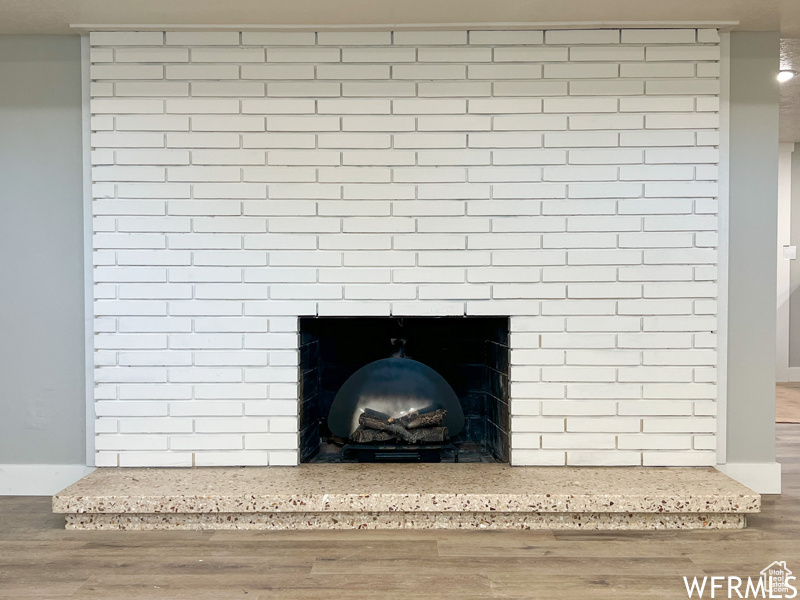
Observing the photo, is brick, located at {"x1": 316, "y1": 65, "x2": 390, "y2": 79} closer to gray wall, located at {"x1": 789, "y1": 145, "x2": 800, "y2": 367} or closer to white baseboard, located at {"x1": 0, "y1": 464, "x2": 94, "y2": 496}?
white baseboard, located at {"x1": 0, "y1": 464, "x2": 94, "y2": 496}

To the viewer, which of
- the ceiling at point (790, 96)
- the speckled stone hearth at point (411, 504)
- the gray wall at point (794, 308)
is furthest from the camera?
the gray wall at point (794, 308)

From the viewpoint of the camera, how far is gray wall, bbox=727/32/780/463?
2.95 metres

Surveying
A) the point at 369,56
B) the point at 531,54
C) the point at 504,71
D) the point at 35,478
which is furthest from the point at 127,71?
the point at 35,478

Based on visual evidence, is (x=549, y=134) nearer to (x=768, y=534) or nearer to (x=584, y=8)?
(x=584, y=8)

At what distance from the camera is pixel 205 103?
2.89m

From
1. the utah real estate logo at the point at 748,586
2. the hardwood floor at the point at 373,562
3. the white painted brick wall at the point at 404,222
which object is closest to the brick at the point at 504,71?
the white painted brick wall at the point at 404,222

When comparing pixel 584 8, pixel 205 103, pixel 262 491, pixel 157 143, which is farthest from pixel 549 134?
pixel 262 491

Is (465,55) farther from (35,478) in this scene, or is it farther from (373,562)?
(35,478)

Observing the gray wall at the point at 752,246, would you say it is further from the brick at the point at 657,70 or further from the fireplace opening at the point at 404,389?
the fireplace opening at the point at 404,389

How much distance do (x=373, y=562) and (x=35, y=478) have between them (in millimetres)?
1734

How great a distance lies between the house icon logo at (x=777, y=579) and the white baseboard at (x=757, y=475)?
0.77 m

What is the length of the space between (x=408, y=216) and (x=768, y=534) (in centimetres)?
189

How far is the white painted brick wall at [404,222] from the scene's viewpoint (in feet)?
9.45

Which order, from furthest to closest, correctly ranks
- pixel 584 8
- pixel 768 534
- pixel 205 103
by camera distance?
pixel 205 103 → pixel 584 8 → pixel 768 534
